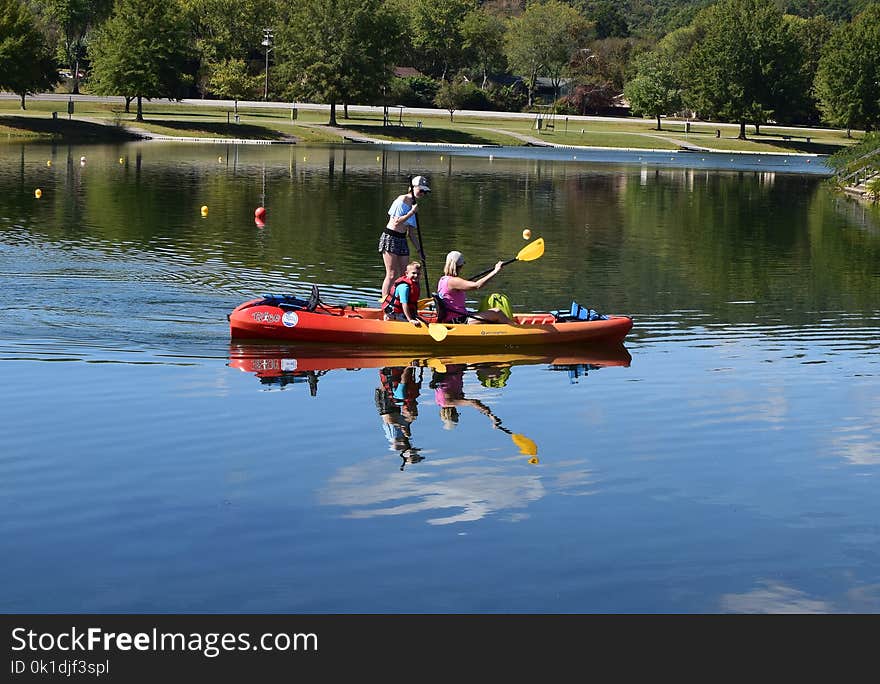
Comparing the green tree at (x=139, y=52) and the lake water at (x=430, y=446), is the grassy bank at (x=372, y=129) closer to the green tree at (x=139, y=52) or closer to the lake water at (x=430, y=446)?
the green tree at (x=139, y=52)

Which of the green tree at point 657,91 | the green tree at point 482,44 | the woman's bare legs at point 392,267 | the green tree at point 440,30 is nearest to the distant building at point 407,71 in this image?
the green tree at point 440,30

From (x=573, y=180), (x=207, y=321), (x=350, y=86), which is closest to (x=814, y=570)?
(x=207, y=321)

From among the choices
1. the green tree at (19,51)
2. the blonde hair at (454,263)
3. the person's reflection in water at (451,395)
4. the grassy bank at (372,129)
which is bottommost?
the person's reflection in water at (451,395)

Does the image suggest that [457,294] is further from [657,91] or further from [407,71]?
[407,71]

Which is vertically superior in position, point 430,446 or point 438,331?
point 438,331

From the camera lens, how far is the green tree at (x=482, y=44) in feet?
528

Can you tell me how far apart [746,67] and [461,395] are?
340ft

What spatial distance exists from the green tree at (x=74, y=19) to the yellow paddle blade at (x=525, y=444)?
12720 centimetres

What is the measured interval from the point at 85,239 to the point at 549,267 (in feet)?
41.6

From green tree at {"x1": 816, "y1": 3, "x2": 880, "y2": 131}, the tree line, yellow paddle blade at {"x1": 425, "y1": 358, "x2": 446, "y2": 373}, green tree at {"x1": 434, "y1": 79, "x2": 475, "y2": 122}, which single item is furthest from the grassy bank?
yellow paddle blade at {"x1": 425, "y1": 358, "x2": 446, "y2": 373}

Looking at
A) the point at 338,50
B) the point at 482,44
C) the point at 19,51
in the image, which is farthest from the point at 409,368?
the point at 482,44

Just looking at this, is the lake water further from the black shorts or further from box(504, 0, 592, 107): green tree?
box(504, 0, 592, 107): green tree

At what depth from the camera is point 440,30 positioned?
533 ft

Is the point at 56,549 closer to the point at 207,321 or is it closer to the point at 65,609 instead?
the point at 65,609
